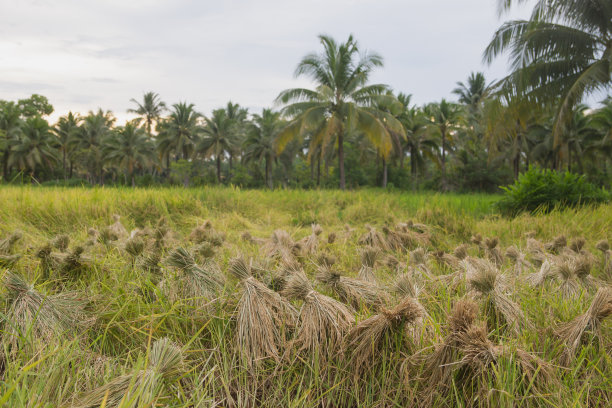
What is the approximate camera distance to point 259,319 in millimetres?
1288

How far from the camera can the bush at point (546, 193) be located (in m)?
7.01

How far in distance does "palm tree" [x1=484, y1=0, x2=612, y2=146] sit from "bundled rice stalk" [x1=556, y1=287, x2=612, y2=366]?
1117 cm

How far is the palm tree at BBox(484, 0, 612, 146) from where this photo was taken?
34.9 feet

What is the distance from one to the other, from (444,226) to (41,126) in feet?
138

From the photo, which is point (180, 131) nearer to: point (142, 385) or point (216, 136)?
point (216, 136)

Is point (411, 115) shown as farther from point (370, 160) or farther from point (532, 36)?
point (532, 36)

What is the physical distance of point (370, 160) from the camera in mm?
38438

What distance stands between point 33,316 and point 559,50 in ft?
44.8

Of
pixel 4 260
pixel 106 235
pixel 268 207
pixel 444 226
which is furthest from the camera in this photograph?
pixel 268 207

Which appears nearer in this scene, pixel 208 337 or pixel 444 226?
pixel 208 337

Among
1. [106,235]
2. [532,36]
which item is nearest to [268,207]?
[106,235]

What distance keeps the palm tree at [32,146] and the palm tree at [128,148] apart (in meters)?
5.54

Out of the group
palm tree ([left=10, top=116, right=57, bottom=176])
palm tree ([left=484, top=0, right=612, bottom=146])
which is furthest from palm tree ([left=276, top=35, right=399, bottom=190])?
palm tree ([left=10, top=116, right=57, bottom=176])

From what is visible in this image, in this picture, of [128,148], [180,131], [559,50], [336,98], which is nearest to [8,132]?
[128,148]
